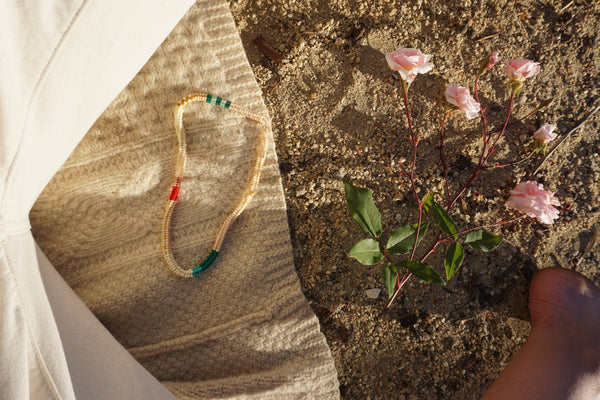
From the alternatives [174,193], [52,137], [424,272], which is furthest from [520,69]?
[52,137]

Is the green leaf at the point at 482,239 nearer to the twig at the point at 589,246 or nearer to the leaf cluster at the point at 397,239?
the leaf cluster at the point at 397,239

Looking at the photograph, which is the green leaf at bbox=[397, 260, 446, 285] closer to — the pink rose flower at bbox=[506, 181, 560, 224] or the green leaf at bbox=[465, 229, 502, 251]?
the green leaf at bbox=[465, 229, 502, 251]

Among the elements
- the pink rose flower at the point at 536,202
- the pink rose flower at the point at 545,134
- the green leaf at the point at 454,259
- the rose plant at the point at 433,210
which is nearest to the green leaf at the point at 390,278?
the rose plant at the point at 433,210

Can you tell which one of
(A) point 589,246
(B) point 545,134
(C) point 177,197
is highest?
Answer: (C) point 177,197

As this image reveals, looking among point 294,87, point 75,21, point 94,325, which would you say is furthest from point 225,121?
point 94,325

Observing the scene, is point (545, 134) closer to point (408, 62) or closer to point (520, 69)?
point (520, 69)

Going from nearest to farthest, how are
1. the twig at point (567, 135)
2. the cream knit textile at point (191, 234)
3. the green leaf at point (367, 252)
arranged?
the green leaf at point (367, 252) < the cream knit textile at point (191, 234) < the twig at point (567, 135)

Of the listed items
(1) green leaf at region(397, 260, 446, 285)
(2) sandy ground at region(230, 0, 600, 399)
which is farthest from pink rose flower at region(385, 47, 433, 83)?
(1) green leaf at region(397, 260, 446, 285)
